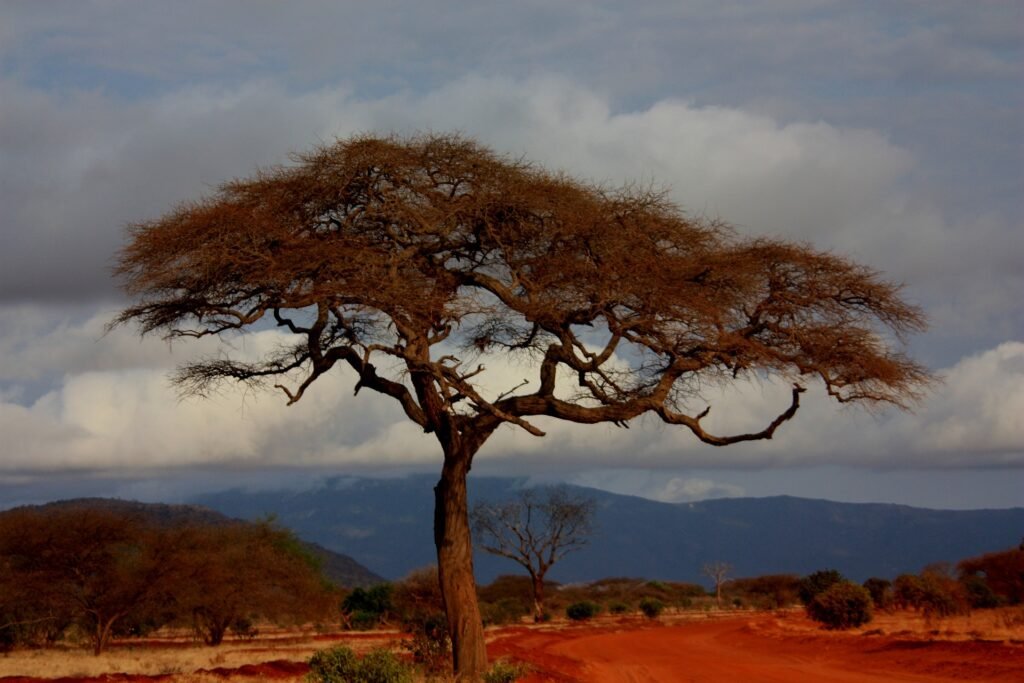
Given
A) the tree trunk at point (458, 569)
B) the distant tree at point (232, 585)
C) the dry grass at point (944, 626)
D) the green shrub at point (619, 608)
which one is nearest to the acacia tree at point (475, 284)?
the tree trunk at point (458, 569)

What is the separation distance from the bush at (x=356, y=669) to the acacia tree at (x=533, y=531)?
129ft

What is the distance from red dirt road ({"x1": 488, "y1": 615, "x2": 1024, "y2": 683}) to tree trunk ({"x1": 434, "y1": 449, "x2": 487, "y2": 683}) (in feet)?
7.45

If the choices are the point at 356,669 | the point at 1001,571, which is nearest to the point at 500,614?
the point at 1001,571

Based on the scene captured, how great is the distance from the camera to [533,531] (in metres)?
62.0

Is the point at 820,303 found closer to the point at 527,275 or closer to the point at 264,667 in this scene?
the point at 527,275

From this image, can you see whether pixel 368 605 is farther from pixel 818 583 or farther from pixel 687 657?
pixel 687 657

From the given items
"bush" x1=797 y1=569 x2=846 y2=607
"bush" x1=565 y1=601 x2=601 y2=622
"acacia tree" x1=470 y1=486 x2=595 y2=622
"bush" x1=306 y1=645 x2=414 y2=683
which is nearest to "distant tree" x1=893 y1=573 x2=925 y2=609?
"bush" x1=797 y1=569 x2=846 y2=607

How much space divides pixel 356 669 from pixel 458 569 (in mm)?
3030

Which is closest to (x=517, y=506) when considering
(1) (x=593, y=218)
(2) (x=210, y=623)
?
(2) (x=210, y=623)

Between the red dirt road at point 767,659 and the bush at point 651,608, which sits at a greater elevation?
the red dirt road at point 767,659

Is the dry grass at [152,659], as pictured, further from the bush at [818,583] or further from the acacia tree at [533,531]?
the bush at [818,583]

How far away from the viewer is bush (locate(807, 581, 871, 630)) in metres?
38.9

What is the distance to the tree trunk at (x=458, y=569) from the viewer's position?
1792 cm

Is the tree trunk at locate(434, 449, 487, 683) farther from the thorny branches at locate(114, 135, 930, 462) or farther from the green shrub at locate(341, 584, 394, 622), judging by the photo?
the green shrub at locate(341, 584, 394, 622)
